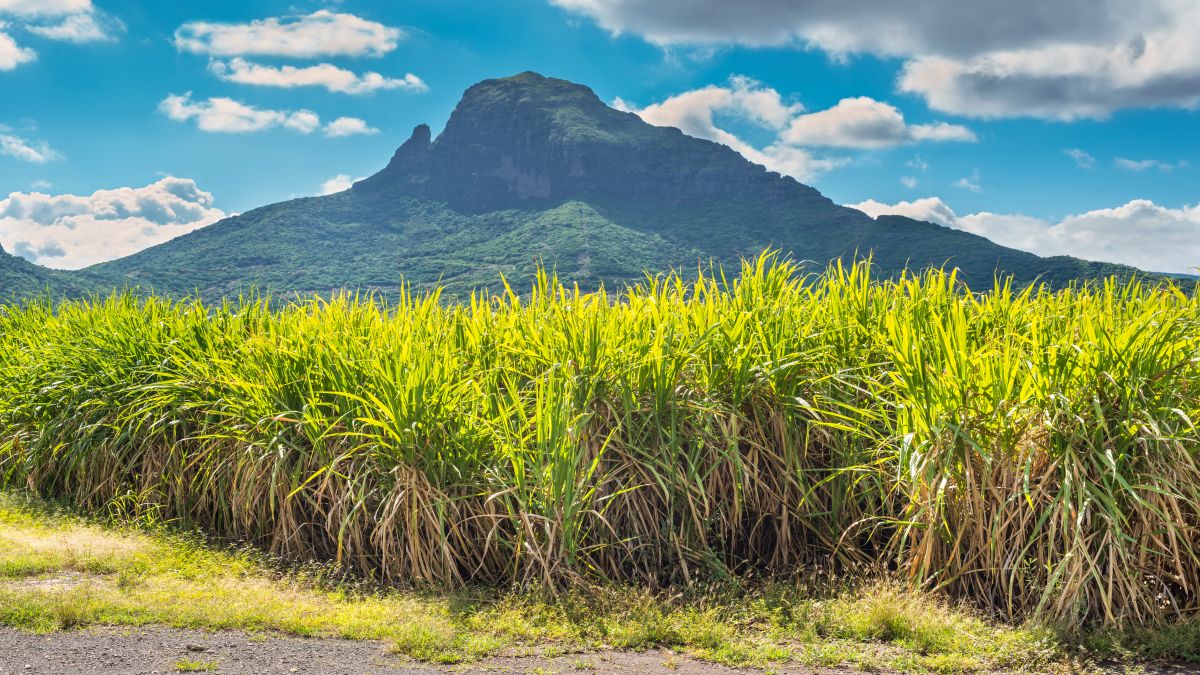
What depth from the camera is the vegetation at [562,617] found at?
3.72 meters

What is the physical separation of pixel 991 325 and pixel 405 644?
409cm

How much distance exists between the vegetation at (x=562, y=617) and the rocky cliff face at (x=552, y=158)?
131 m

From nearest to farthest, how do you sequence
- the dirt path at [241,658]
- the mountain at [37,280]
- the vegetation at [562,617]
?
the dirt path at [241,658], the vegetation at [562,617], the mountain at [37,280]

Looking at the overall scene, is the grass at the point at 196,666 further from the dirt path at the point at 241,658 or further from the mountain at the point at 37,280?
the mountain at the point at 37,280

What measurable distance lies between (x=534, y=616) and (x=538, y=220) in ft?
418

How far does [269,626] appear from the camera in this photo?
4125 millimetres

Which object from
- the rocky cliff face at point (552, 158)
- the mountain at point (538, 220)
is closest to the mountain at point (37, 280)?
the mountain at point (538, 220)

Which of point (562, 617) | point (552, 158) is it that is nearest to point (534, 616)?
point (562, 617)

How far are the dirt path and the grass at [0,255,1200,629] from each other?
208 mm

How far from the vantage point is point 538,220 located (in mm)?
129750

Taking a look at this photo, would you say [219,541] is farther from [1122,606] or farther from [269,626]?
[1122,606]

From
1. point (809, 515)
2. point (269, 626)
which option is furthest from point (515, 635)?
point (809, 515)

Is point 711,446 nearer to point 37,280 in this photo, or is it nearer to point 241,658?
point 241,658

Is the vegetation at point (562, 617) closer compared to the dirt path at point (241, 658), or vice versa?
the dirt path at point (241, 658)
